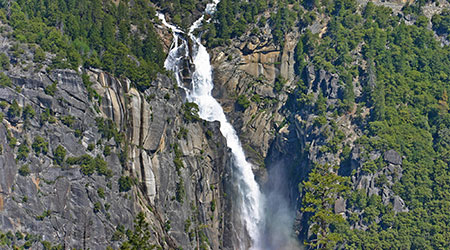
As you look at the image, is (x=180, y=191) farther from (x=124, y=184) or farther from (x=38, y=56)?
(x=38, y=56)

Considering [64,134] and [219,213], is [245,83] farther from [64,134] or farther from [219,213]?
[64,134]

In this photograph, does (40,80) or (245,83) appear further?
(245,83)

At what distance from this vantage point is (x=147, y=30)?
15212cm

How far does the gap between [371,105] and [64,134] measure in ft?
155

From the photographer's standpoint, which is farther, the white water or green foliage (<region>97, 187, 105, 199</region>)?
the white water

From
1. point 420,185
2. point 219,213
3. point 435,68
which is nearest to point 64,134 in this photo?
point 219,213

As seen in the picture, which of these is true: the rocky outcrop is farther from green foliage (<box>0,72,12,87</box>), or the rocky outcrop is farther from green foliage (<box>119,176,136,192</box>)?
green foliage (<box>0,72,12,87</box>)

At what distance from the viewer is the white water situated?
492ft

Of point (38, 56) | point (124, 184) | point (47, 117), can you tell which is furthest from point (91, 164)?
point (38, 56)

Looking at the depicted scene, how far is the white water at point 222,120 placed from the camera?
492 ft

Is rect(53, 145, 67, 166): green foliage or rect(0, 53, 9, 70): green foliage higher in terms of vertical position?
rect(0, 53, 9, 70): green foliage

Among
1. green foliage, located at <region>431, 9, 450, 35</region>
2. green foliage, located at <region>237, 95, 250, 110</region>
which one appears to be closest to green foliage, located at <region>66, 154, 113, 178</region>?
green foliage, located at <region>237, 95, 250, 110</region>

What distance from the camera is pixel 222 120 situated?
152625mm

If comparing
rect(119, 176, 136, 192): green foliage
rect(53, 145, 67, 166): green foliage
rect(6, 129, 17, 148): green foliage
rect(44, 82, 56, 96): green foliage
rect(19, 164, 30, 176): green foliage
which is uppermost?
rect(44, 82, 56, 96): green foliage
